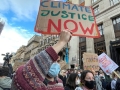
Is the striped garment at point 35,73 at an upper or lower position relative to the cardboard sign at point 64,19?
lower

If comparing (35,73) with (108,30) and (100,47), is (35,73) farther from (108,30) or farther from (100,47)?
(100,47)

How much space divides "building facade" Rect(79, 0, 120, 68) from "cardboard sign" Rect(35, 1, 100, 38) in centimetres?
1254

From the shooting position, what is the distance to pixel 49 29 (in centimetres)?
213

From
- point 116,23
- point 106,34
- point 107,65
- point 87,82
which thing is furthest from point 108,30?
point 87,82

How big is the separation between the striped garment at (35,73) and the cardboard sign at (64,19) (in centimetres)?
118

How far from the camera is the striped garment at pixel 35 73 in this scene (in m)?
0.87

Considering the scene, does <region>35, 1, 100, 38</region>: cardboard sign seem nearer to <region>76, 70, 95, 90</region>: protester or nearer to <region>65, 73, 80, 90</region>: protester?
<region>76, 70, 95, 90</region>: protester

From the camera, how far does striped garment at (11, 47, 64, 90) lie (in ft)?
2.87

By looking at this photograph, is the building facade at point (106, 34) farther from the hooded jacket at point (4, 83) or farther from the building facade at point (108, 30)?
the hooded jacket at point (4, 83)

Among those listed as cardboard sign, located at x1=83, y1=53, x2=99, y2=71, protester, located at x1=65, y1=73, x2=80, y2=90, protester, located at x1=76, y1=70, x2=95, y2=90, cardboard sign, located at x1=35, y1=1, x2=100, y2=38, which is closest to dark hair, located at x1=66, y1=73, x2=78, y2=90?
protester, located at x1=65, y1=73, x2=80, y2=90

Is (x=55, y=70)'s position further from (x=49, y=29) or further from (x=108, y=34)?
(x=108, y=34)

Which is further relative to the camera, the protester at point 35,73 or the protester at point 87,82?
the protester at point 87,82

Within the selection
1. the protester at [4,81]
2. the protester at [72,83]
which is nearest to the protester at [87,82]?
the protester at [72,83]

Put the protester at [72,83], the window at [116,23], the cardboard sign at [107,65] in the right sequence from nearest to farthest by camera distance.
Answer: the protester at [72,83]
the cardboard sign at [107,65]
the window at [116,23]
